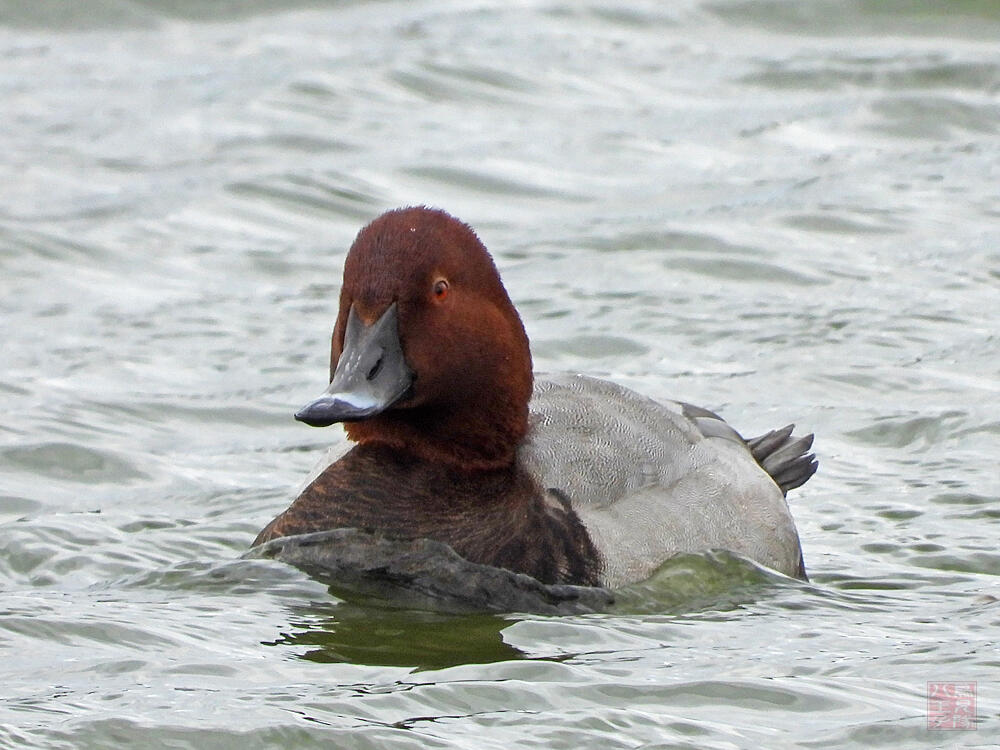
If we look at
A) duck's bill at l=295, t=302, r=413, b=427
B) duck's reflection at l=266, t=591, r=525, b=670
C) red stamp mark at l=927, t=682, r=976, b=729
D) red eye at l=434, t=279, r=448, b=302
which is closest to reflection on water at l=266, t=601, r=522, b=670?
duck's reflection at l=266, t=591, r=525, b=670

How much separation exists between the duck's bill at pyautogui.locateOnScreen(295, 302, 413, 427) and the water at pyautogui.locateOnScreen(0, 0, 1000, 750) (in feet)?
2.31

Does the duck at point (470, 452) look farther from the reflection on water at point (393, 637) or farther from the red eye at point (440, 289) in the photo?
the reflection on water at point (393, 637)

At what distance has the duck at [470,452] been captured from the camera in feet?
19.7

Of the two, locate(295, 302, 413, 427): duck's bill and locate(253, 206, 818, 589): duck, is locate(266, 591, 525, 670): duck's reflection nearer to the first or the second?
locate(253, 206, 818, 589): duck

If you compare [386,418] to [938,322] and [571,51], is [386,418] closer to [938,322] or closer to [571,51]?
[938,322]

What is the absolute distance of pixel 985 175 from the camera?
40.3 ft

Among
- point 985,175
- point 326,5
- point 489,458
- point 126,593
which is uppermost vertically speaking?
point 326,5

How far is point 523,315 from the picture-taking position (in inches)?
408

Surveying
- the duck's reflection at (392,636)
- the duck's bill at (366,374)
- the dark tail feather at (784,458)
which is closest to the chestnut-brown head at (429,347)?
the duck's bill at (366,374)

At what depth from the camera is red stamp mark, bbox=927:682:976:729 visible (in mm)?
5246

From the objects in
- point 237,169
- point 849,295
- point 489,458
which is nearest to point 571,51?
point 237,169

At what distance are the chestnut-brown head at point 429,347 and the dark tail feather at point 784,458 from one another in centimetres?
148

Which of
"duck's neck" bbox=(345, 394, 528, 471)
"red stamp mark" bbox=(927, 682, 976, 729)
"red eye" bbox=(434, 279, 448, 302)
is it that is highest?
"red eye" bbox=(434, 279, 448, 302)

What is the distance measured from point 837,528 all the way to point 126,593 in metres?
2.80
